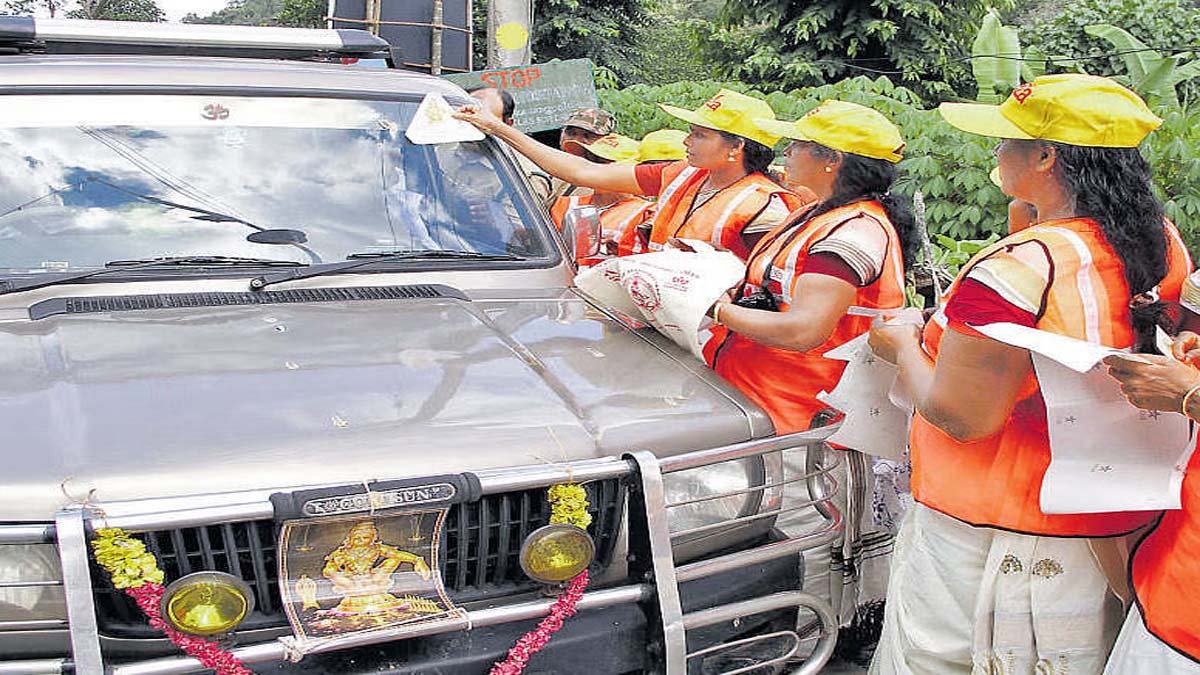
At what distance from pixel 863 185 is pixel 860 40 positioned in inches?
429

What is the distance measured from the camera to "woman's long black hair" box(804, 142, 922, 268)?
3289 mm

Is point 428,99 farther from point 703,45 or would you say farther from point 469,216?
point 703,45

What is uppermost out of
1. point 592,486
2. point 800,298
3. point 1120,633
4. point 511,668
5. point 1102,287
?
point 1102,287

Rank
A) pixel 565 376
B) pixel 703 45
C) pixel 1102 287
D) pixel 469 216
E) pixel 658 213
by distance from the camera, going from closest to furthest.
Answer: pixel 1102 287 → pixel 565 376 → pixel 469 216 → pixel 658 213 → pixel 703 45

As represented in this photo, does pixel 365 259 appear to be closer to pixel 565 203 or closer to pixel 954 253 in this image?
pixel 565 203

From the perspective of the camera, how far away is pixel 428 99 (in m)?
3.78

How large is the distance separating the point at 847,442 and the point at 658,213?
1638mm

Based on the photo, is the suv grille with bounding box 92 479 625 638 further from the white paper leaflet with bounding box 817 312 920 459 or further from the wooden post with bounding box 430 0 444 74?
the wooden post with bounding box 430 0 444 74

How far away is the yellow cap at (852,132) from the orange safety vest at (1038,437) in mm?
837

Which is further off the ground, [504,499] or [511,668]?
[504,499]

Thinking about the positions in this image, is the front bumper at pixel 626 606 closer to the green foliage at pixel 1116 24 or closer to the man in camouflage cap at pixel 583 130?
the man in camouflage cap at pixel 583 130

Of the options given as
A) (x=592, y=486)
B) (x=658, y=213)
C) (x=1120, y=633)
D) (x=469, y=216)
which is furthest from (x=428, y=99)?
(x=1120, y=633)

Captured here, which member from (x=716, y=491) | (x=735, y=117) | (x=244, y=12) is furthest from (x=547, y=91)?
(x=244, y=12)

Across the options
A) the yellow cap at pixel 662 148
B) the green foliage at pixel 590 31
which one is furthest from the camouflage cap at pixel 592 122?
the green foliage at pixel 590 31
